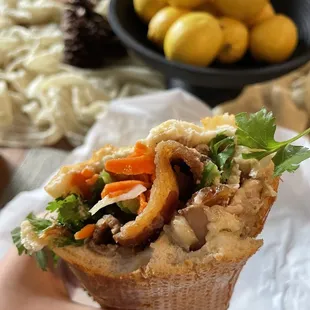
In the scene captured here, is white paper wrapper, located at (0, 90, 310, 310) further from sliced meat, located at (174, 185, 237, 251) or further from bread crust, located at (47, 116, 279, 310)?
sliced meat, located at (174, 185, 237, 251)

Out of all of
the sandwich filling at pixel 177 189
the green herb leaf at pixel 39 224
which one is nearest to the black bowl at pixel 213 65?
the sandwich filling at pixel 177 189

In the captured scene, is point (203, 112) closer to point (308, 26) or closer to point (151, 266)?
point (308, 26)

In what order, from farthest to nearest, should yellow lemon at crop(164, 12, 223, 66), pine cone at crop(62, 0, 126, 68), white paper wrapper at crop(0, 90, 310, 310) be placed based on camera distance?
pine cone at crop(62, 0, 126, 68) → yellow lemon at crop(164, 12, 223, 66) → white paper wrapper at crop(0, 90, 310, 310)

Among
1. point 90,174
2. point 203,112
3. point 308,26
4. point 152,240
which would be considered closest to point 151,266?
point 152,240

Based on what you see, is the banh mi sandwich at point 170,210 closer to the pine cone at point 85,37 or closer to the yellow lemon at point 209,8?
the yellow lemon at point 209,8

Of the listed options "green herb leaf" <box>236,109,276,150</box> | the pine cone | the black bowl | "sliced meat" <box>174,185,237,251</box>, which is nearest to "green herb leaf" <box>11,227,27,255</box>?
"sliced meat" <box>174,185,237,251</box>

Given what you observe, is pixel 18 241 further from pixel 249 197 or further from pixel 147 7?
pixel 147 7
